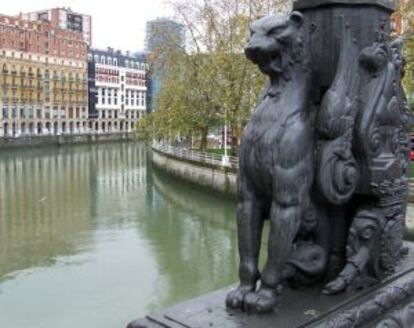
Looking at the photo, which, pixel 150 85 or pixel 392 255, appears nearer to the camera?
pixel 392 255

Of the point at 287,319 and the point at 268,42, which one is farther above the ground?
the point at 268,42

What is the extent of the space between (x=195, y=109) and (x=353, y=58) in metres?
20.7

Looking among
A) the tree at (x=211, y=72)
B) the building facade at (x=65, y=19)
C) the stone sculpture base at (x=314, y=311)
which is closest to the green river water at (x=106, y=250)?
the tree at (x=211, y=72)

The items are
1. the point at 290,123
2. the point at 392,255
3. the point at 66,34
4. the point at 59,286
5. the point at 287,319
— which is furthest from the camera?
the point at 66,34

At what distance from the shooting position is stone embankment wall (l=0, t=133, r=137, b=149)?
52188 mm

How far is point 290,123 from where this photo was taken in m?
3.38

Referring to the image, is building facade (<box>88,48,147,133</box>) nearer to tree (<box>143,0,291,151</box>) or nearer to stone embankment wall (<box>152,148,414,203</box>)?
stone embankment wall (<box>152,148,414,203</box>)

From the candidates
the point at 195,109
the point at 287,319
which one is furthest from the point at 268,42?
the point at 195,109

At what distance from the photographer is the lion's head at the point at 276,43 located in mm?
3346

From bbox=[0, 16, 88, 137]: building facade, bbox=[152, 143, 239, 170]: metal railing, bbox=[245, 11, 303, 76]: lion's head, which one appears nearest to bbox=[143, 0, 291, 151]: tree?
bbox=[152, 143, 239, 170]: metal railing

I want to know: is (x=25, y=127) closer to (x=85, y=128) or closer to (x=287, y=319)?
(x=85, y=128)

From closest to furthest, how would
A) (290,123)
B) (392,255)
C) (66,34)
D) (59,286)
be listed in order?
(290,123)
(392,255)
(59,286)
(66,34)

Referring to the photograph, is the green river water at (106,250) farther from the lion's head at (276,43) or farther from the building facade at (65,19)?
the building facade at (65,19)

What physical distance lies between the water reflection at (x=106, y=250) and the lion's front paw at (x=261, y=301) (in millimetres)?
5318
